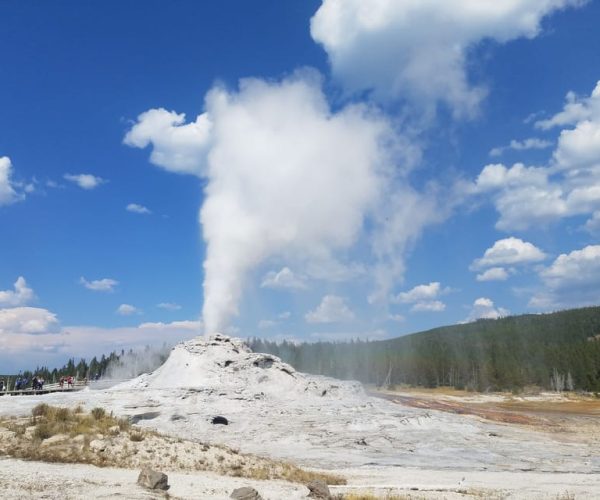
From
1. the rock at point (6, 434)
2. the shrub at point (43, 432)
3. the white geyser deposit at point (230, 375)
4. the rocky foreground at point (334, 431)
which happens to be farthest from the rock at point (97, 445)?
the white geyser deposit at point (230, 375)

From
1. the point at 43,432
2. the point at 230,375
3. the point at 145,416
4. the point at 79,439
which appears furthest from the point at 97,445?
the point at 230,375

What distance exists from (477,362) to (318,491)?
304 feet

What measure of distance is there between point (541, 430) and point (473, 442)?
1027 centimetres

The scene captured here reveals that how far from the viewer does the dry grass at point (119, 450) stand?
16.4 meters

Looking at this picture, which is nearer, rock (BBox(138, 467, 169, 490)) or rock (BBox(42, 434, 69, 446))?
rock (BBox(138, 467, 169, 490))

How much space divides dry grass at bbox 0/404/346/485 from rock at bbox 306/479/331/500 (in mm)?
2421

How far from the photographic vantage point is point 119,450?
17.3m

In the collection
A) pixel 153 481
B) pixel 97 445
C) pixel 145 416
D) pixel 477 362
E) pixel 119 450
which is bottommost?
pixel 153 481

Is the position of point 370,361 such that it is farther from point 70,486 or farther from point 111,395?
point 70,486

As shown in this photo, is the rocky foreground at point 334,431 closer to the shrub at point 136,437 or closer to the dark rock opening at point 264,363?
the dark rock opening at point 264,363

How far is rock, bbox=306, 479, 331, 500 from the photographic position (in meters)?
13.8

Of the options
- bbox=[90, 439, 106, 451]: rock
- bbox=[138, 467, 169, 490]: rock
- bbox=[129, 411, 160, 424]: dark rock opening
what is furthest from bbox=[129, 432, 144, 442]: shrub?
bbox=[129, 411, 160, 424]: dark rock opening

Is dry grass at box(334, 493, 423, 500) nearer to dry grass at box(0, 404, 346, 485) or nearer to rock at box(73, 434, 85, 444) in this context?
dry grass at box(0, 404, 346, 485)

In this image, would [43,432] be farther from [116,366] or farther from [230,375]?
[116,366]
